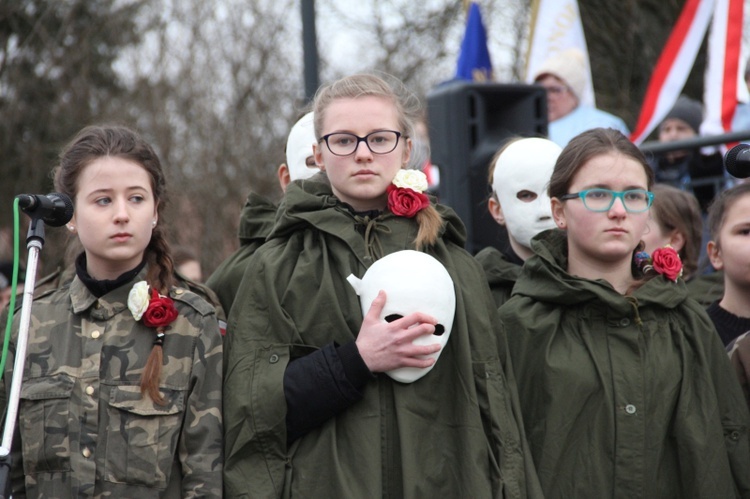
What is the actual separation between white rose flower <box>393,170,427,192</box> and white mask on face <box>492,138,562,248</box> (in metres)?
0.84

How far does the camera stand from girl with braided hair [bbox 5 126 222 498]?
3.28 m

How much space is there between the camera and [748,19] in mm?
14312

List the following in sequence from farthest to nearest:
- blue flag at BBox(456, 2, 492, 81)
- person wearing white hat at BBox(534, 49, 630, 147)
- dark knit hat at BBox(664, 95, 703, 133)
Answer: blue flag at BBox(456, 2, 492, 81) → dark knit hat at BBox(664, 95, 703, 133) → person wearing white hat at BBox(534, 49, 630, 147)

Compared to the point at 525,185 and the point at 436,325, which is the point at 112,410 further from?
the point at 525,185

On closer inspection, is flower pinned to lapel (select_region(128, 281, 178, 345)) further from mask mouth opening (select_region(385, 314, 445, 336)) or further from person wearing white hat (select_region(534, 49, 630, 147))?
person wearing white hat (select_region(534, 49, 630, 147))

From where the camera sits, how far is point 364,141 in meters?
3.53

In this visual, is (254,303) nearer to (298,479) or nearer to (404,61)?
(298,479)

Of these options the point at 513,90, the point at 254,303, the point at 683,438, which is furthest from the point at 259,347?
the point at 513,90

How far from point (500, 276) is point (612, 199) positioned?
2.00 feet

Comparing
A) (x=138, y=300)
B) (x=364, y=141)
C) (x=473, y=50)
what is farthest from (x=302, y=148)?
(x=473, y=50)

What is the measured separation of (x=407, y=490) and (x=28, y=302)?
48.9 inches

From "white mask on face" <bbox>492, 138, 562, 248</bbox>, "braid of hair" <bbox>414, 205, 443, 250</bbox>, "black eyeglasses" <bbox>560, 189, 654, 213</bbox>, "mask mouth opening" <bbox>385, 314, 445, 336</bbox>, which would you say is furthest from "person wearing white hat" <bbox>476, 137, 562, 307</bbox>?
"mask mouth opening" <bbox>385, 314, 445, 336</bbox>

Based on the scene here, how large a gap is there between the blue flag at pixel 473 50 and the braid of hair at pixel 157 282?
200 inches

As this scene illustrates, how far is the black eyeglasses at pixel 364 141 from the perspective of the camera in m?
3.54
